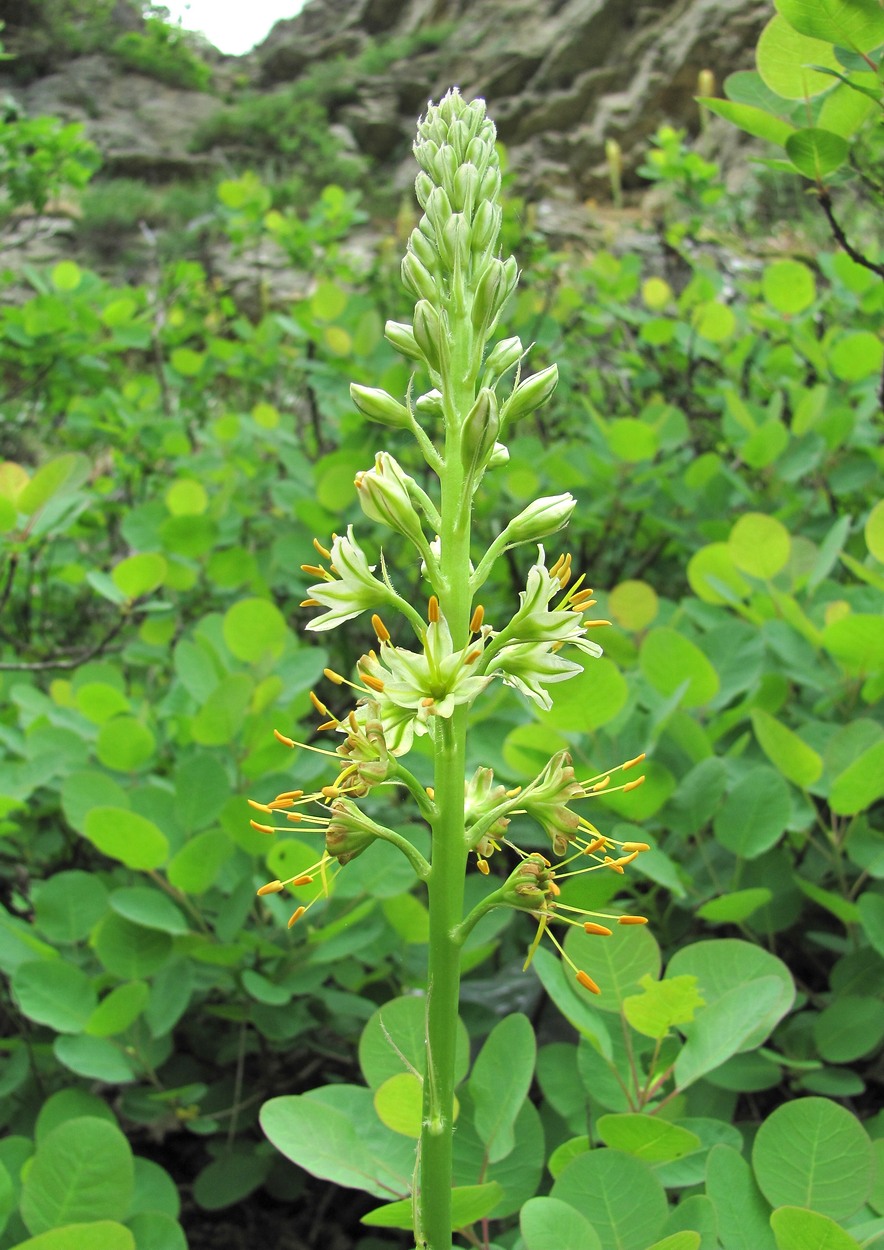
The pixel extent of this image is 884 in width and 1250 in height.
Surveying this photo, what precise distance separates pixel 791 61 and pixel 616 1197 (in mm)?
1579

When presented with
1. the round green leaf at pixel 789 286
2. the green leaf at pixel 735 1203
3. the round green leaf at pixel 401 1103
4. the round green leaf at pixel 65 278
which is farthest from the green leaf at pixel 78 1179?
the round green leaf at pixel 65 278

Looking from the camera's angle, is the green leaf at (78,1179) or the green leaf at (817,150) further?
the green leaf at (817,150)

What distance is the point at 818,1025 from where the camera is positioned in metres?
1.36

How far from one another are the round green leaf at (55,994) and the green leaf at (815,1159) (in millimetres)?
1000

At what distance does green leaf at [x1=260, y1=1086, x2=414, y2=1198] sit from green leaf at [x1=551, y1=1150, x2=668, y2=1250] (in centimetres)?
21

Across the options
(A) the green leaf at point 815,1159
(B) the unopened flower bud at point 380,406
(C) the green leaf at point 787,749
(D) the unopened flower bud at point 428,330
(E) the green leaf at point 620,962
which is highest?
(D) the unopened flower bud at point 428,330

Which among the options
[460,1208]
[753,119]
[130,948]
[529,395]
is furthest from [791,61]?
[130,948]

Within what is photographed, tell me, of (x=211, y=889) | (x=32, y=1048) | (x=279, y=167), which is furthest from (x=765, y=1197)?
(x=279, y=167)

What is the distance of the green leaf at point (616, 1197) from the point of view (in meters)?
0.94

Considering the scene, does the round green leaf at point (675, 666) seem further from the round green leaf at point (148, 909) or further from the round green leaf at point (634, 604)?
the round green leaf at point (148, 909)

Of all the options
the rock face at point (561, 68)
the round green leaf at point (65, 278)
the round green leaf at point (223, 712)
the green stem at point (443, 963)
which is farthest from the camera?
the rock face at point (561, 68)

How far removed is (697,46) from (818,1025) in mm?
26119

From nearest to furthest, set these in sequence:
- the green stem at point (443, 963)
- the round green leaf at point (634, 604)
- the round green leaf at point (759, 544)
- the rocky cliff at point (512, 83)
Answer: the green stem at point (443, 963) → the round green leaf at point (759, 544) → the round green leaf at point (634, 604) → the rocky cliff at point (512, 83)

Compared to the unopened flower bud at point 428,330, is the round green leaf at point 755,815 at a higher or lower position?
lower
